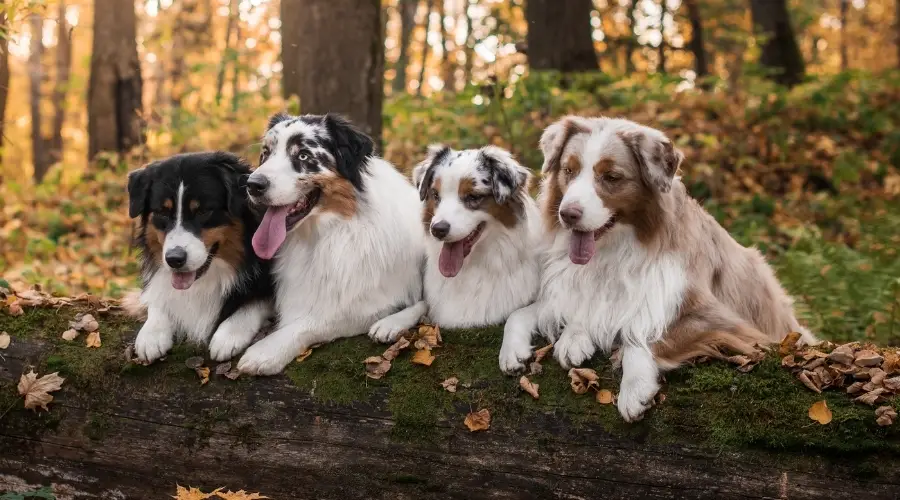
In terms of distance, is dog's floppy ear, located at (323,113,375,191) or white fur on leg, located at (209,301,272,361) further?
dog's floppy ear, located at (323,113,375,191)

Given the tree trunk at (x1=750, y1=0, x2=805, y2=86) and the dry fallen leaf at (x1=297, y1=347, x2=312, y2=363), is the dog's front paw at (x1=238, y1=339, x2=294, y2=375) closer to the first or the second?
the dry fallen leaf at (x1=297, y1=347, x2=312, y2=363)

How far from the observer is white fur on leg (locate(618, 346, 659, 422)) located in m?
4.06

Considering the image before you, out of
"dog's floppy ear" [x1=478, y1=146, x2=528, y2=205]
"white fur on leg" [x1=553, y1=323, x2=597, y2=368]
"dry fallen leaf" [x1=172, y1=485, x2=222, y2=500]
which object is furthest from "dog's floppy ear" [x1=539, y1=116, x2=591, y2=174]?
"dry fallen leaf" [x1=172, y1=485, x2=222, y2=500]

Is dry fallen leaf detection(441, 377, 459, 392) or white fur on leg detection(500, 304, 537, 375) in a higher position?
white fur on leg detection(500, 304, 537, 375)

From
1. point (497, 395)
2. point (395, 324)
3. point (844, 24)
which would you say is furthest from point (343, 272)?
point (844, 24)

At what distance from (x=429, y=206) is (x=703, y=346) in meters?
1.81

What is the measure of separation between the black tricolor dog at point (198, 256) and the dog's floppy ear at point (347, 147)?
60cm

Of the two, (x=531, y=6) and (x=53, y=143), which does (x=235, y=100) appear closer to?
(x=531, y=6)

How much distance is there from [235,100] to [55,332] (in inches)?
364

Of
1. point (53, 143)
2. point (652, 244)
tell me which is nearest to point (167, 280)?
point (652, 244)

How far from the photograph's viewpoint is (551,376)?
440 cm

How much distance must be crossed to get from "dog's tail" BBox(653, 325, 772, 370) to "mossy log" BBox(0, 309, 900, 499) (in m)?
0.08

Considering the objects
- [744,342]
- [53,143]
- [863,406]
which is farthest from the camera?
[53,143]

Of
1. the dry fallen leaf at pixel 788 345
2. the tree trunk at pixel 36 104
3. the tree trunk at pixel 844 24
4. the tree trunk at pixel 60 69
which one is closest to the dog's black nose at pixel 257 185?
the dry fallen leaf at pixel 788 345
